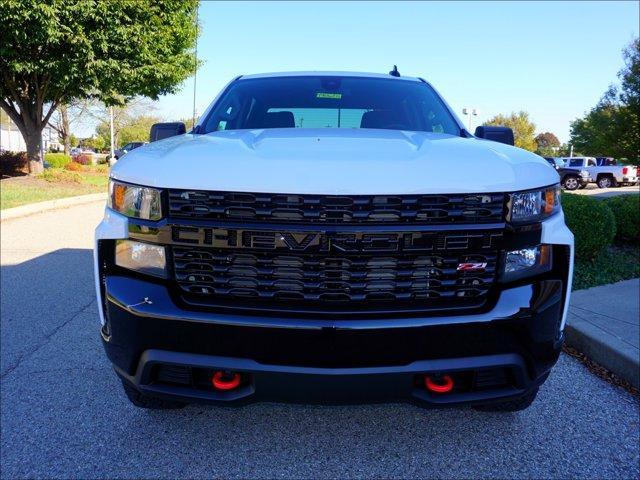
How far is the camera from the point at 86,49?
42.8 feet

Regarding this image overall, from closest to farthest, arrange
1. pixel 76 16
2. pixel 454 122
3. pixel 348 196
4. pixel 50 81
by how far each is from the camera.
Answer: pixel 348 196 → pixel 454 122 → pixel 76 16 → pixel 50 81

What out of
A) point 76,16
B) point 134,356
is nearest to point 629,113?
point 134,356

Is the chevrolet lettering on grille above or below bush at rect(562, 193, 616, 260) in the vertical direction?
above

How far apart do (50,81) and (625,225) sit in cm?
1618

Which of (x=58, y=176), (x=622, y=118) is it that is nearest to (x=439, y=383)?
(x=622, y=118)

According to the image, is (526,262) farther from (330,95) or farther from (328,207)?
(330,95)

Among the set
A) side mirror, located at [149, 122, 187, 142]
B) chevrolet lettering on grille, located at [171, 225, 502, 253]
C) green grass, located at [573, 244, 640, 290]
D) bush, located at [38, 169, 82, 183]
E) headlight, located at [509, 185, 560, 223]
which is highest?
side mirror, located at [149, 122, 187, 142]

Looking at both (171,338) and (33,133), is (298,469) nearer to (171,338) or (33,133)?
(171,338)

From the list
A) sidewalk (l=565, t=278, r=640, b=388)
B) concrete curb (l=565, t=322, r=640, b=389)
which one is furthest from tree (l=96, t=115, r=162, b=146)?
concrete curb (l=565, t=322, r=640, b=389)

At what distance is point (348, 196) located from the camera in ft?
6.15

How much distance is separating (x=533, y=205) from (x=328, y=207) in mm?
826

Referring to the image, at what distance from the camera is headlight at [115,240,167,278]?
1988 millimetres

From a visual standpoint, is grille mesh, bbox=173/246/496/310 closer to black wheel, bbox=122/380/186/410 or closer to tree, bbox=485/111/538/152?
black wheel, bbox=122/380/186/410

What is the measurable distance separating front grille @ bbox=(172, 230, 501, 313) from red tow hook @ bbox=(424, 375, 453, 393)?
0.94 feet
